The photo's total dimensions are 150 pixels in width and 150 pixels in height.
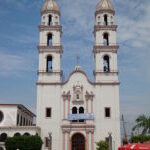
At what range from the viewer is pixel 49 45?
47.0 m

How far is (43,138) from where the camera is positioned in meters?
43.4

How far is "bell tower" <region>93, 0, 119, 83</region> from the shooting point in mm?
45375

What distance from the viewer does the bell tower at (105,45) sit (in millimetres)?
45375

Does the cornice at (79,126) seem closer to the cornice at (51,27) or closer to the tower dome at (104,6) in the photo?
the cornice at (51,27)

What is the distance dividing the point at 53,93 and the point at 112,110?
8787 millimetres

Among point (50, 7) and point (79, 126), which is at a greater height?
point (50, 7)

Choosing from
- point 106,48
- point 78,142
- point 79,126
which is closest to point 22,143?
point 78,142

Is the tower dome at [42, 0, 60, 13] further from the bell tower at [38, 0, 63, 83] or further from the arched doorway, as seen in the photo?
the arched doorway

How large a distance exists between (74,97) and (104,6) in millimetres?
14977

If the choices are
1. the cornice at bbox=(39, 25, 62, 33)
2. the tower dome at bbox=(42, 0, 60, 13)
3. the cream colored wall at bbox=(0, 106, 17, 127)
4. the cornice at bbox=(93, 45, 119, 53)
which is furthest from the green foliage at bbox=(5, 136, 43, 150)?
the tower dome at bbox=(42, 0, 60, 13)

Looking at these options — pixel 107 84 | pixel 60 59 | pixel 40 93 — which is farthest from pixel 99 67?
pixel 40 93

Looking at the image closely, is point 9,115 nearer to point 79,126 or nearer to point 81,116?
point 79,126

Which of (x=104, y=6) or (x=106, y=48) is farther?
(x=104, y=6)

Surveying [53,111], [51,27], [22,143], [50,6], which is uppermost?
[50,6]
